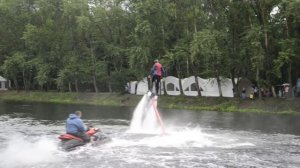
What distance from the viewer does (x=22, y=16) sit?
90.4 meters

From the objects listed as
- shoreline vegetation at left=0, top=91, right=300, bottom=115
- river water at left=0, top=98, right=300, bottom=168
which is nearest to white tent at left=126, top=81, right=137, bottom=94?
shoreline vegetation at left=0, top=91, right=300, bottom=115

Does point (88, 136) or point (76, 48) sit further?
point (76, 48)

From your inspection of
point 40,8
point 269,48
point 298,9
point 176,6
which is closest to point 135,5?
point 176,6

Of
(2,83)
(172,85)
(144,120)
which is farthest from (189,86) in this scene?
(2,83)

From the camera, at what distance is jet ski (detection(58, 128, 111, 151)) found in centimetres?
2680

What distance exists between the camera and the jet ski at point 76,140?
87.9 feet

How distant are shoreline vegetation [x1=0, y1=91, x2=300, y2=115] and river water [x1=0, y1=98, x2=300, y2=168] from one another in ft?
37.0

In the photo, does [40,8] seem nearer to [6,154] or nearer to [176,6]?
[176,6]

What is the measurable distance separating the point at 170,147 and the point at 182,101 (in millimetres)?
35079

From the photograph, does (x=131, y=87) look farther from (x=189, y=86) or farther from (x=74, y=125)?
(x=74, y=125)

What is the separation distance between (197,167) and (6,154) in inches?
430

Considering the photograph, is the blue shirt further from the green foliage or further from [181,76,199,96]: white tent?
[181,76,199,96]: white tent

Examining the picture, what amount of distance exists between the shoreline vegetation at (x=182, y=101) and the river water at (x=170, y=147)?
37.0 feet

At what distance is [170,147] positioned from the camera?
2778 centimetres
